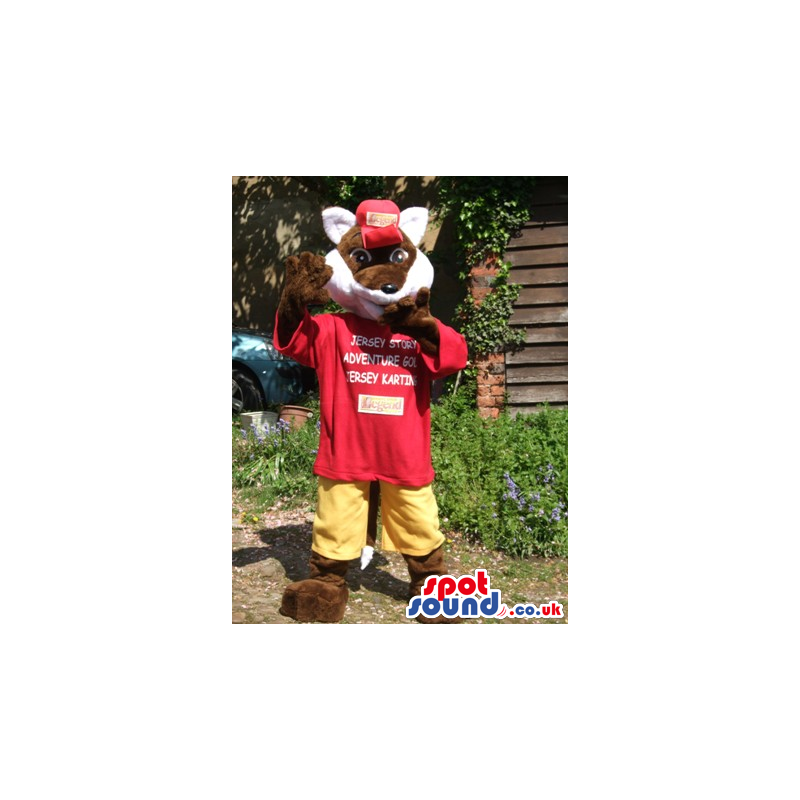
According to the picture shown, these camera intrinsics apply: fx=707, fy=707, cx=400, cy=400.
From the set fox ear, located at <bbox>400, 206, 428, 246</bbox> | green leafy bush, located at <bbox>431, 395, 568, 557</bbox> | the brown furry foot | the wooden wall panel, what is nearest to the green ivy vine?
the wooden wall panel

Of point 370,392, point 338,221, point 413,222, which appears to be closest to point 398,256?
point 413,222

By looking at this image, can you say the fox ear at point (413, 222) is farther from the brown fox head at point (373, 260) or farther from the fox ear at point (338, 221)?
the fox ear at point (338, 221)

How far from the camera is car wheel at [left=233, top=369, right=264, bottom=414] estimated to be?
4078 mm

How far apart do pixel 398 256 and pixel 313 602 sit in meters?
1.80

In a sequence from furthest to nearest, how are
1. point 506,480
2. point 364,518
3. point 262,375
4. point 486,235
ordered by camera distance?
point 486,235 < point 262,375 < point 506,480 < point 364,518

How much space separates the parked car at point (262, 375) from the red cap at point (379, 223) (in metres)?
0.93

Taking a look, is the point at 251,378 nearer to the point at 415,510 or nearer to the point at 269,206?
the point at 269,206

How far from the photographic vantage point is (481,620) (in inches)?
144

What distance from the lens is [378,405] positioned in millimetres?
3605

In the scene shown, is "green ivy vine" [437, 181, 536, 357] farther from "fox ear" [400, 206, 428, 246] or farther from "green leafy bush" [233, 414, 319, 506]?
"green leafy bush" [233, 414, 319, 506]

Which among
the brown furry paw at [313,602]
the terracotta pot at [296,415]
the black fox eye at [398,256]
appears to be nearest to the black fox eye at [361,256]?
the black fox eye at [398,256]

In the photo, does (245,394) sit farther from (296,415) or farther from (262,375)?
(296,415)

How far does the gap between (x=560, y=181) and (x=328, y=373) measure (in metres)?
1.65
